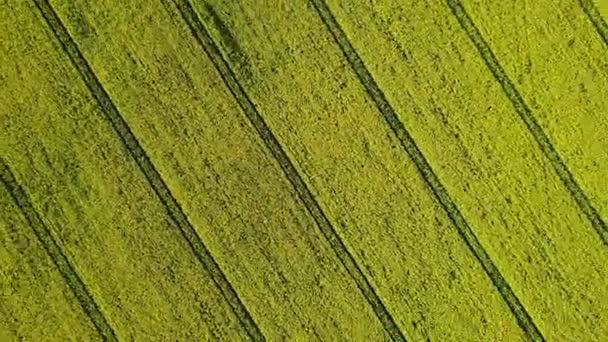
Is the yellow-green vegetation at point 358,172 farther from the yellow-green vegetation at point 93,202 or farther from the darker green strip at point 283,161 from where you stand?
the yellow-green vegetation at point 93,202

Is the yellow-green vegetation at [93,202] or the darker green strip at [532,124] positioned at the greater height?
the yellow-green vegetation at [93,202]

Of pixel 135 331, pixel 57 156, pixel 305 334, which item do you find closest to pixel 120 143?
pixel 57 156

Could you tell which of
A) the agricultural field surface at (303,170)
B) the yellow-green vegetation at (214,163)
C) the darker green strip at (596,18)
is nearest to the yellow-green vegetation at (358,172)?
the agricultural field surface at (303,170)

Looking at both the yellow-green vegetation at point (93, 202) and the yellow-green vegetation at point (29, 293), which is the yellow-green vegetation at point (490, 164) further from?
the yellow-green vegetation at point (29, 293)

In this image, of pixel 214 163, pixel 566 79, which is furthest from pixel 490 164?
pixel 214 163

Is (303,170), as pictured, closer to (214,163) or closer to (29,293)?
(214,163)

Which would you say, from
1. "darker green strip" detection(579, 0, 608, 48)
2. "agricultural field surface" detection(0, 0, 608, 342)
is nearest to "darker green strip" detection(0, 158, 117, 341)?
"agricultural field surface" detection(0, 0, 608, 342)

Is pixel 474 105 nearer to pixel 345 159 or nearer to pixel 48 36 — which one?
pixel 345 159
